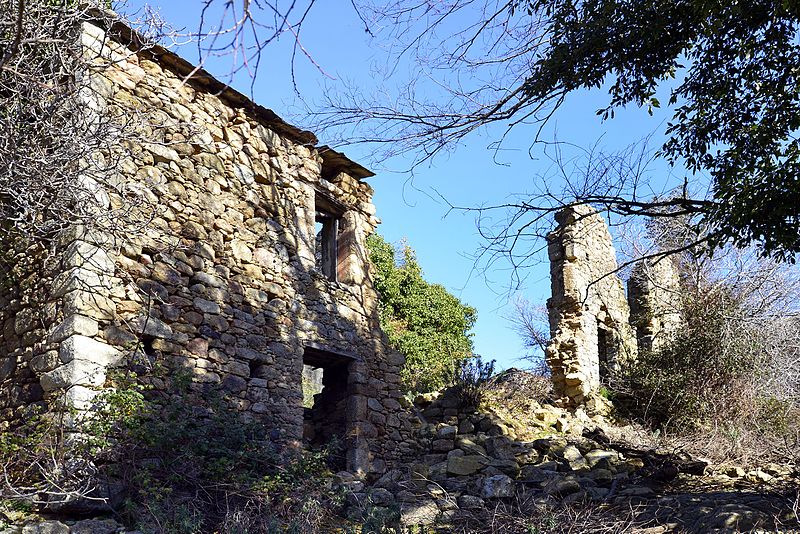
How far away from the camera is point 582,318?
14.1 m

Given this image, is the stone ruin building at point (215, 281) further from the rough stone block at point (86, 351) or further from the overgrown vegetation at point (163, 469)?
the overgrown vegetation at point (163, 469)

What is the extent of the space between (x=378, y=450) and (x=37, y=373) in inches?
187

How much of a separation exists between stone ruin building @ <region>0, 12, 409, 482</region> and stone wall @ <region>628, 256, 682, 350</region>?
6884 millimetres

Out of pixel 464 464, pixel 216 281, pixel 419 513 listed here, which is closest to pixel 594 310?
pixel 464 464

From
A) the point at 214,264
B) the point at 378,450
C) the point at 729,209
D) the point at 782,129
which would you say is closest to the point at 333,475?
the point at 378,450

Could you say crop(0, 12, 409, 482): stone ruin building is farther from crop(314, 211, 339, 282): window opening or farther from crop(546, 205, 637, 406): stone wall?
crop(546, 205, 637, 406): stone wall

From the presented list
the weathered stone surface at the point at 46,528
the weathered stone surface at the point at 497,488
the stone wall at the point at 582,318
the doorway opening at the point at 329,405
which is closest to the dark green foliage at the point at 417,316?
the stone wall at the point at 582,318

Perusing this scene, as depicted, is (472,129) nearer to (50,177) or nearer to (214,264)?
(214,264)

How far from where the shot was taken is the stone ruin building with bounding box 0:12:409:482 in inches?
286

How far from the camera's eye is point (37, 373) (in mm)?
7141

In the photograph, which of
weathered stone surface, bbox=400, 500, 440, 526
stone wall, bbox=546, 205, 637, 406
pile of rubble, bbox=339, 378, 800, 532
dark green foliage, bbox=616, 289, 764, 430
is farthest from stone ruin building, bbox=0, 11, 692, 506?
dark green foliage, bbox=616, 289, 764, 430

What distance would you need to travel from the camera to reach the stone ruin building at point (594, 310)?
14.0 m

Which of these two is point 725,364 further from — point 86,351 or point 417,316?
point 86,351

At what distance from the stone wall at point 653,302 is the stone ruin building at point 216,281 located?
6.88m
